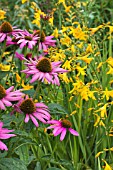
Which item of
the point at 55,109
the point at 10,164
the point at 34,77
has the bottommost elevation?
the point at 10,164

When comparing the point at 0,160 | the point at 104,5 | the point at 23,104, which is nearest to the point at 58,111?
the point at 23,104

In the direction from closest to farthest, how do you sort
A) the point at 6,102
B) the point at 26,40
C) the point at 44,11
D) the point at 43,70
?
the point at 6,102 < the point at 43,70 < the point at 26,40 < the point at 44,11

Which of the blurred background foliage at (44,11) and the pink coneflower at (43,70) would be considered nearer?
the pink coneflower at (43,70)

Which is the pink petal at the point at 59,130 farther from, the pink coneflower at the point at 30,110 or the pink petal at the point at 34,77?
the pink petal at the point at 34,77

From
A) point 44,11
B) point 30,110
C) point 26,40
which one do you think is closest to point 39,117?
point 30,110

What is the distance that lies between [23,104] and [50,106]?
16 centimetres

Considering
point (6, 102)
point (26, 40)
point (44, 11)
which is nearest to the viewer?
point (6, 102)

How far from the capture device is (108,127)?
6.91 feet

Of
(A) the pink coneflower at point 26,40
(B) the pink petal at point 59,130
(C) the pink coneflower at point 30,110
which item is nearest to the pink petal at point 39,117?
(C) the pink coneflower at point 30,110

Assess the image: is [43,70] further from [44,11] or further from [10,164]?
[44,11]

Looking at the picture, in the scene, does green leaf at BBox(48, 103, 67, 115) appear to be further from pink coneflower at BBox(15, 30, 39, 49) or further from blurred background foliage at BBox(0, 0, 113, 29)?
blurred background foliage at BBox(0, 0, 113, 29)

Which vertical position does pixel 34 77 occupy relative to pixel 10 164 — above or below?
above

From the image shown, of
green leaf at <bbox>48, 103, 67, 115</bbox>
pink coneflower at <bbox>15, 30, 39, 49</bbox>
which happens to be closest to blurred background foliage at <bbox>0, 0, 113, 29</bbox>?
pink coneflower at <bbox>15, 30, 39, 49</bbox>

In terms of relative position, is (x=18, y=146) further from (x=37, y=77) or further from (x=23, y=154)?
(x=37, y=77)
